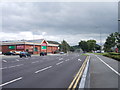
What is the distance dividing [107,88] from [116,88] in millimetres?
438

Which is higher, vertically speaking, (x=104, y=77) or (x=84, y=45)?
(x=84, y=45)

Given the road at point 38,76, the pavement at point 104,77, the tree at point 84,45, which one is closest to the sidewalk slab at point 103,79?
the pavement at point 104,77

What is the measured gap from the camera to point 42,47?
8512 centimetres

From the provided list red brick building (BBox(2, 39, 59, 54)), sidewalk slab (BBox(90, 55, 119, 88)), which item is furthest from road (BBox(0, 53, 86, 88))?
red brick building (BBox(2, 39, 59, 54))

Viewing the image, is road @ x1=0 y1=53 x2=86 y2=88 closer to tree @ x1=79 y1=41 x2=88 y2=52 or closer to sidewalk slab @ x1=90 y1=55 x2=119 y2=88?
sidewalk slab @ x1=90 y1=55 x2=119 y2=88

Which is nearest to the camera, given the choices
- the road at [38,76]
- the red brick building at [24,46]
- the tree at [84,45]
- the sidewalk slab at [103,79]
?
the sidewalk slab at [103,79]

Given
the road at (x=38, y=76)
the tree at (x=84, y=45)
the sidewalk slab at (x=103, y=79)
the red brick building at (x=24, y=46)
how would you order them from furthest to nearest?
the tree at (x=84, y=45) → the red brick building at (x=24, y=46) → the road at (x=38, y=76) → the sidewalk slab at (x=103, y=79)

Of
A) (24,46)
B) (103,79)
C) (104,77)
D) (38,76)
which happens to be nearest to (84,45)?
(24,46)

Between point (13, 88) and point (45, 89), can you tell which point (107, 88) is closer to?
point (45, 89)

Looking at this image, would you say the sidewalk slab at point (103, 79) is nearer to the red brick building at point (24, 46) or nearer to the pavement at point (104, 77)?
the pavement at point (104, 77)

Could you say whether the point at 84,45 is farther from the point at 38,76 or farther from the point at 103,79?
the point at 103,79

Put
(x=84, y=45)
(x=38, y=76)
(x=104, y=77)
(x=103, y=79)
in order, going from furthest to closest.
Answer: (x=84, y=45) → (x=38, y=76) → (x=104, y=77) → (x=103, y=79)

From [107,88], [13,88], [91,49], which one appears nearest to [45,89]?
[13,88]

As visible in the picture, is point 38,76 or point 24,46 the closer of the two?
point 38,76
